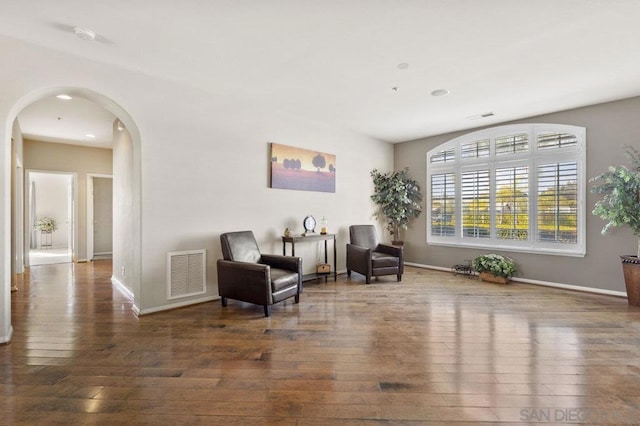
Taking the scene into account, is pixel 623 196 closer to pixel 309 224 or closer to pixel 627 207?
pixel 627 207

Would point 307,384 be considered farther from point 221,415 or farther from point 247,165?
point 247,165

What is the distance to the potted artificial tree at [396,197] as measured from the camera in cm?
628

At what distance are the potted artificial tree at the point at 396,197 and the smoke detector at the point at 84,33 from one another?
503 cm

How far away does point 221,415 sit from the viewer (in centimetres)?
175

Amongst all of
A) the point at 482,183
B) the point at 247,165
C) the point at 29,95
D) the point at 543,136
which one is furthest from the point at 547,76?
the point at 29,95

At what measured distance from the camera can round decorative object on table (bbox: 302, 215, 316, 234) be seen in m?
5.02

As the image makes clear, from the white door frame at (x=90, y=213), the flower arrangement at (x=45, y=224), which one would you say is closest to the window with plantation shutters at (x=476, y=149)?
the white door frame at (x=90, y=213)

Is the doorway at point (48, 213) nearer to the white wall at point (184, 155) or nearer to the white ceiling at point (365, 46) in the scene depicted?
the white wall at point (184, 155)

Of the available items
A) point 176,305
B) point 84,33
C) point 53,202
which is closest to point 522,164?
point 176,305

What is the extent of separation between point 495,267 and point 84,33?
6141 mm

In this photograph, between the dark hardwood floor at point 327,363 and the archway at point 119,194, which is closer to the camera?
the dark hardwood floor at point 327,363

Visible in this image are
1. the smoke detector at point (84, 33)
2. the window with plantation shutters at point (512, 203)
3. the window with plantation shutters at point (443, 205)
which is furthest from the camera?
the window with plantation shutters at point (443, 205)

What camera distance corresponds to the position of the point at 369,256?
16.5ft

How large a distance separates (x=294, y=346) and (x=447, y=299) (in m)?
2.46
